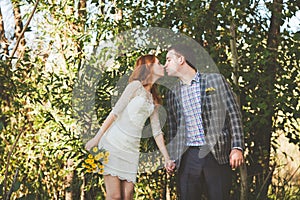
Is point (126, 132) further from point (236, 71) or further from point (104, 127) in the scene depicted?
point (236, 71)

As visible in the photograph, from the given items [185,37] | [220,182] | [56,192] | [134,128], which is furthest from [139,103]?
[56,192]

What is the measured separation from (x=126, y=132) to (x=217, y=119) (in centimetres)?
52

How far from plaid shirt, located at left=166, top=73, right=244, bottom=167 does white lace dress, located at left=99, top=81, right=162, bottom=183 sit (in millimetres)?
221

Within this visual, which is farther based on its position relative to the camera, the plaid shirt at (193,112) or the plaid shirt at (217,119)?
the plaid shirt at (193,112)

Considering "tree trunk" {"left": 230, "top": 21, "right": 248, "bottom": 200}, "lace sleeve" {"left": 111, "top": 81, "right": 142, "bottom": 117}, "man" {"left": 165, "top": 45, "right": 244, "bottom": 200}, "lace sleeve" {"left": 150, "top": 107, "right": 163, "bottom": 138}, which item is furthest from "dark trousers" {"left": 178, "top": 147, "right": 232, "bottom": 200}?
"tree trunk" {"left": 230, "top": 21, "right": 248, "bottom": 200}

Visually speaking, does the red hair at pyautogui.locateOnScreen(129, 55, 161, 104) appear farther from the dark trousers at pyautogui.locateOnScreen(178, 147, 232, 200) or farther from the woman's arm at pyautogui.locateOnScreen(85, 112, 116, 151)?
the dark trousers at pyautogui.locateOnScreen(178, 147, 232, 200)

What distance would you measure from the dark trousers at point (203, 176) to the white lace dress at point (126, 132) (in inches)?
12.3

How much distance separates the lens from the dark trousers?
116 inches

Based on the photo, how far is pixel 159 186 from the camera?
4223 millimetres

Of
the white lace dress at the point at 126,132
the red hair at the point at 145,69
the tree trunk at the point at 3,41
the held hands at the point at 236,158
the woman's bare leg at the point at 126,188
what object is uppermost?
the tree trunk at the point at 3,41

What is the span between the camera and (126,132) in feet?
10.1

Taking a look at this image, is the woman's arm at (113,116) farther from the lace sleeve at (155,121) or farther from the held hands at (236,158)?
the held hands at (236,158)

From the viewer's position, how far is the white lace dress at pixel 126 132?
121 inches

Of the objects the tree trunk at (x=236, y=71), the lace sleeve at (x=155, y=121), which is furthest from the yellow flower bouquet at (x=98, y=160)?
the tree trunk at (x=236, y=71)
